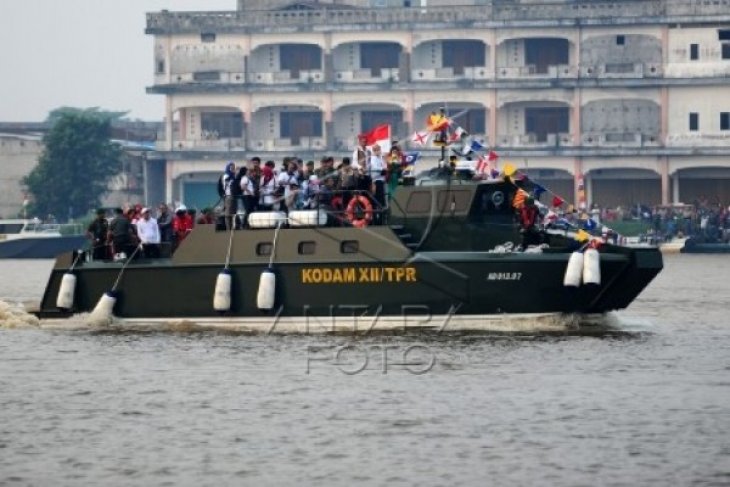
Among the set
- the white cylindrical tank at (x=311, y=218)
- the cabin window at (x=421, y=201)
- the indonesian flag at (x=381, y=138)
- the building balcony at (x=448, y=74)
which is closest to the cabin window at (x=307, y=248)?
the white cylindrical tank at (x=311, y=218)

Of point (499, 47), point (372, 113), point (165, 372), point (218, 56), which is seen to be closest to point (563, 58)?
point (499, 47)

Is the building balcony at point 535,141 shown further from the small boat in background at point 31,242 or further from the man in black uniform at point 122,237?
the man in black uniform at point 122,237

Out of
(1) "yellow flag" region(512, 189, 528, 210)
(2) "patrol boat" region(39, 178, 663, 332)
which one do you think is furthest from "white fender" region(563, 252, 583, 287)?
(1) "yellow flag" region(512, 189, 528, 210)

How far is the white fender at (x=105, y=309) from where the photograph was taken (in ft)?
125

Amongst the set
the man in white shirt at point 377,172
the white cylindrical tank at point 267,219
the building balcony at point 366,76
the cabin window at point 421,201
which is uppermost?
the building balcony at point 366,76

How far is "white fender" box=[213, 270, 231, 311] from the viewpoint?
121 ft

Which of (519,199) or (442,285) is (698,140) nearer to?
(519,199)

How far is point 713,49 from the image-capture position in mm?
92812

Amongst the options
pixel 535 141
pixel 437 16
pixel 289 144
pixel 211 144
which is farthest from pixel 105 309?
pixel 211 144

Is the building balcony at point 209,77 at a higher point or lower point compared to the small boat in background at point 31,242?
higher

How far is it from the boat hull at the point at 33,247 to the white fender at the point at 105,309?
44.4 metres

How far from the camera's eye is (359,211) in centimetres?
3669

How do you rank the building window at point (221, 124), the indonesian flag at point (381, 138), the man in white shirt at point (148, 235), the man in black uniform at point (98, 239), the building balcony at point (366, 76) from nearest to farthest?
the indonesian flag at point (381, 138)
the man in white shirt at point (148, 235)
the man in black uniform at point (98, 239)
the building balcony at point (366, 76)
the building window at point (221, 124)

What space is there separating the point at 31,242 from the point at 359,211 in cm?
4777
